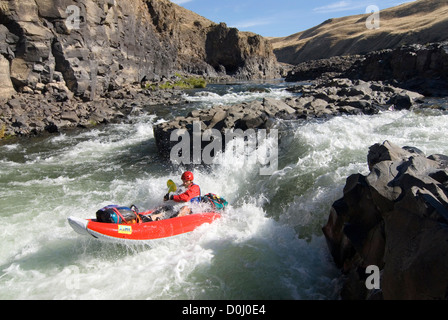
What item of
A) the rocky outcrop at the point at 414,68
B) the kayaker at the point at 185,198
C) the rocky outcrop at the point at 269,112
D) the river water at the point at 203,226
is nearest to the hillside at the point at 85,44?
the river water at the point at 203,226

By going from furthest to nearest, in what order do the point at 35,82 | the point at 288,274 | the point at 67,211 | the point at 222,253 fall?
the point at 35,82 < the point at 67,211 < the point at 222,253 < the point at 288,274

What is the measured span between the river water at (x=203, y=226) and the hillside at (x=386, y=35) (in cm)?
6420

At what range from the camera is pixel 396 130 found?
10.3 meters

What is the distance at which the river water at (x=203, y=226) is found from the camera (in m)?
4.75

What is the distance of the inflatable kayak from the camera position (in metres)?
5.16

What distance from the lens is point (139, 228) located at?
5.58m

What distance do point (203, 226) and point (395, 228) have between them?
3.69 metres

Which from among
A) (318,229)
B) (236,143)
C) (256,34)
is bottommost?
(318,229)

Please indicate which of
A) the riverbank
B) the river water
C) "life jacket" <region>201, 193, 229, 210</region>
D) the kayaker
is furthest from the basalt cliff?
"life jacket" <region>201, 193, 229, 210</region>

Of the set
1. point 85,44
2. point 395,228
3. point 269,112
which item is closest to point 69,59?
point 85,44

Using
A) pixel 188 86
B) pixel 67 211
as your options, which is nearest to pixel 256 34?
pixel 188 86
